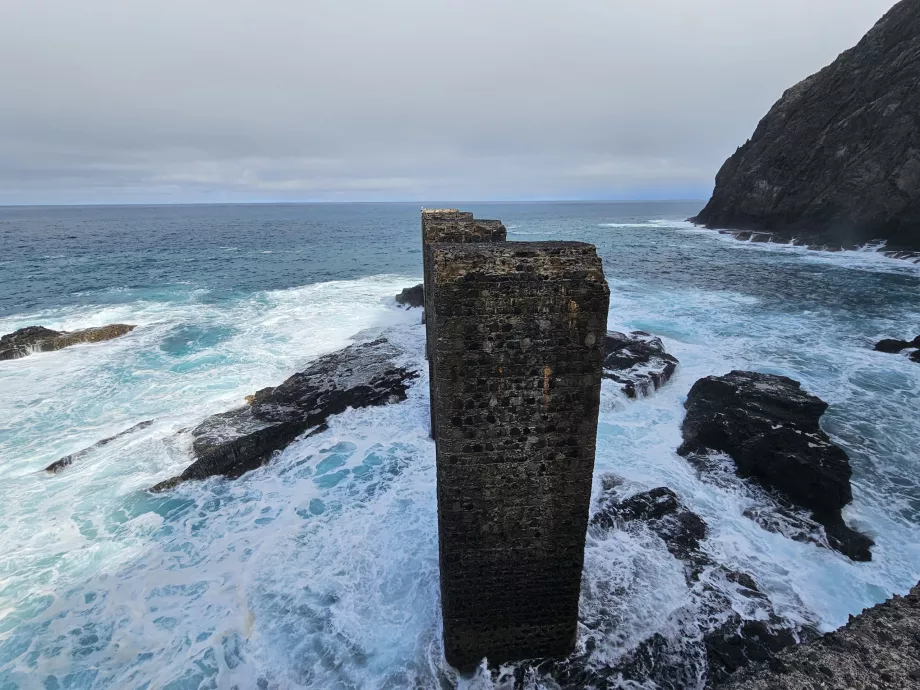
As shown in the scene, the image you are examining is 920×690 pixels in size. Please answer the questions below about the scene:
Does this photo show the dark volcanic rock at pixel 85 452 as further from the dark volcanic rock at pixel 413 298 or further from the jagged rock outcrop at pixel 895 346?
the jagged rock outcrop at pixel 895 346

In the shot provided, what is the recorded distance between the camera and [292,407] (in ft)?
48.8

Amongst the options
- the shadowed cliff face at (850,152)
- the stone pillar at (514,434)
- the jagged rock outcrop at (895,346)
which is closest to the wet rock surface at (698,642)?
the stone pillar at (514,434)

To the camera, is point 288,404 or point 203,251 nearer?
point 288,404

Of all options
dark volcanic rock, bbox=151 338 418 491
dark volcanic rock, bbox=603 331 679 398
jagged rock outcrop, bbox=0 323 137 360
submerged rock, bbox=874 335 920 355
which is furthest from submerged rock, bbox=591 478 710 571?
jagged rock outcrop, bbox=0 323 137 360

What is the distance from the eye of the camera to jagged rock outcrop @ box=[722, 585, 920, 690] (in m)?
3.89

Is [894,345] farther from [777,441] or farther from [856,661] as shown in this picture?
[856,661]

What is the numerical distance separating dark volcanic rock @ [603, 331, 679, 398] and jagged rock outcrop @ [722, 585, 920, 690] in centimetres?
1136

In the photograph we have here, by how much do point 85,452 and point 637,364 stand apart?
57.7ft

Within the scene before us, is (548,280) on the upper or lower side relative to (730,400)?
upper

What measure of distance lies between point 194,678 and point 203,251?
216 feet

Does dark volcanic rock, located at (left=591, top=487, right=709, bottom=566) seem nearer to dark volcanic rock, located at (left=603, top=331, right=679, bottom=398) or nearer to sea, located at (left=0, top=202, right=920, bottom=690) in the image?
sea, located at (left=0, top=202, right=920, bottom=690)

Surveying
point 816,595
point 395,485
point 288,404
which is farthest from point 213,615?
point 816,595

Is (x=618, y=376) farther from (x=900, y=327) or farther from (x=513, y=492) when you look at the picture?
(x=900, y=327)

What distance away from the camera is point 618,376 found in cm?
1636
